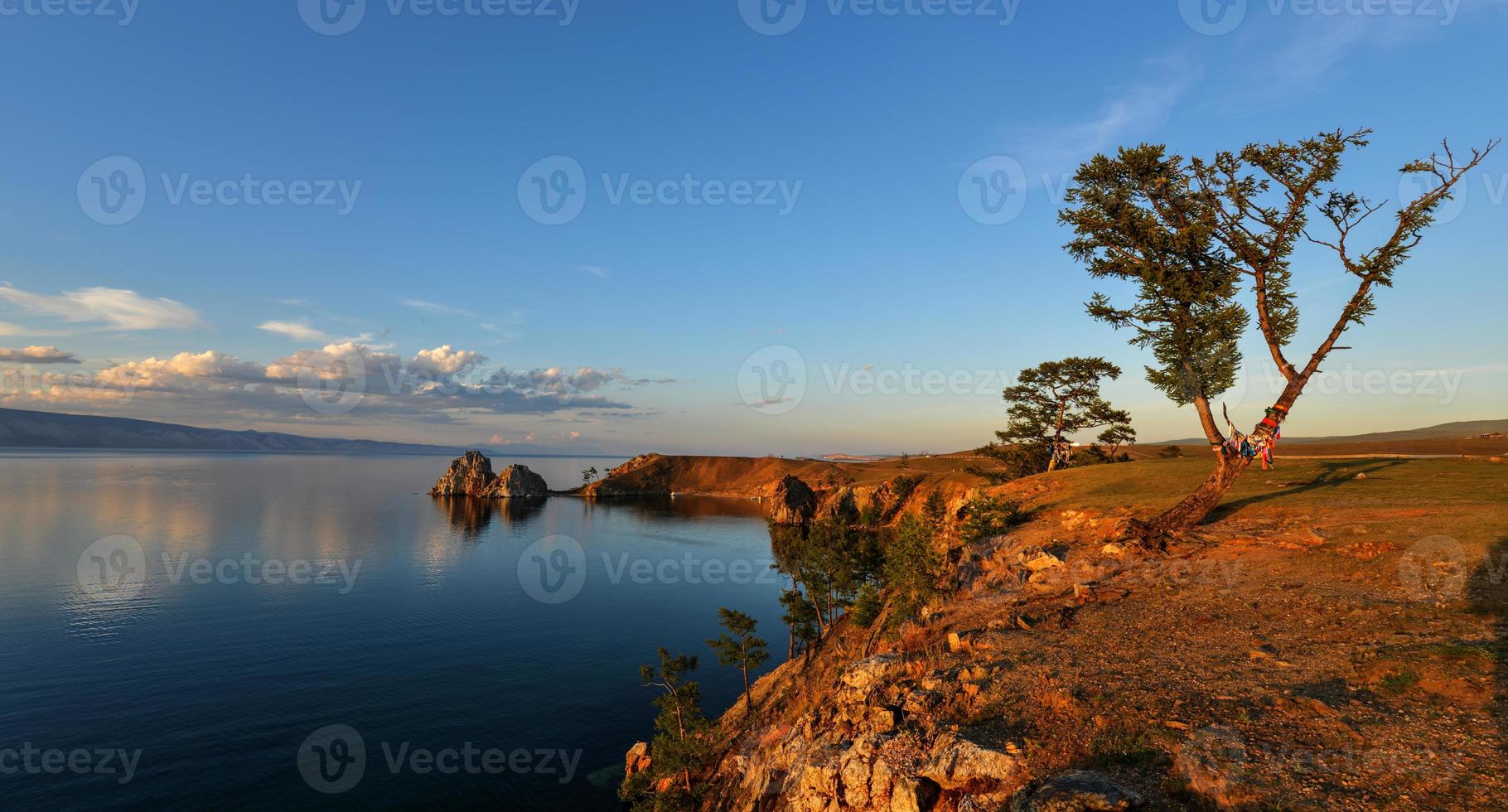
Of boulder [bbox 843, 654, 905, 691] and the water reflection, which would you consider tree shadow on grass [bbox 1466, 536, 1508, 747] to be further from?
the water reflection

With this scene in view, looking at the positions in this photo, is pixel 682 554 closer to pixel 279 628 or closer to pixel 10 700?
pixel 279 628

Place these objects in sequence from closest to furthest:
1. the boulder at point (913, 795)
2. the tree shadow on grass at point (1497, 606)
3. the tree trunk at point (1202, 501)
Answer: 1. the tree shadow on grass at point (1497, 606)
2. the boulder at point (913, 795)
3. the tree trunk at point (1202, 501)

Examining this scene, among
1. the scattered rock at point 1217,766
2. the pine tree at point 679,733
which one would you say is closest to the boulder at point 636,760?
the pine tree at point 679,733

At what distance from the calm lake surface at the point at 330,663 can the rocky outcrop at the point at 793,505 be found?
53856 millimetres

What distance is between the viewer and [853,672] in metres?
24.3

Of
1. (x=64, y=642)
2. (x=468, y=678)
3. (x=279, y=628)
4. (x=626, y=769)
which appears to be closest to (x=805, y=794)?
(x=626, y=769)

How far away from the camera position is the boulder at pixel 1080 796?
1229 cm

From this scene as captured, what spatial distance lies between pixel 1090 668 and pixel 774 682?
38.9 m

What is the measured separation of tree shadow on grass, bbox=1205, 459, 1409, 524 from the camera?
32.2 metres

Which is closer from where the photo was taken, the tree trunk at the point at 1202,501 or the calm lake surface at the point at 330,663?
the tree trunk at the point at 1202,501

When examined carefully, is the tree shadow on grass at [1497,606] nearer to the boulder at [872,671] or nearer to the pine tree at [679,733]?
the boulder at [872,671]

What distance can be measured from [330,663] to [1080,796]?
70047mm

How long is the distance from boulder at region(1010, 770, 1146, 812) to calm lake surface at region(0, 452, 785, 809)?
37925 mm

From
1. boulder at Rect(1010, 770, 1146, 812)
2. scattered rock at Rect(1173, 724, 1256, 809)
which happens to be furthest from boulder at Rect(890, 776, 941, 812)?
scattered rock at Rect(1173, 724, 1256, 809)
